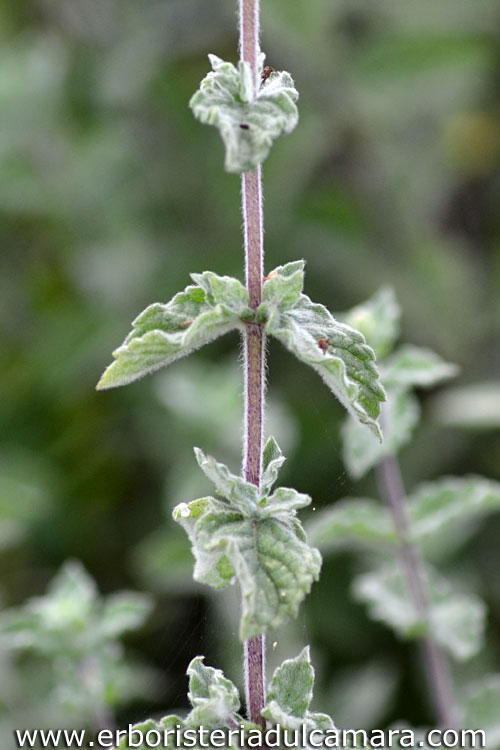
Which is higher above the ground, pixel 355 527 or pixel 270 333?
pixel 355 527

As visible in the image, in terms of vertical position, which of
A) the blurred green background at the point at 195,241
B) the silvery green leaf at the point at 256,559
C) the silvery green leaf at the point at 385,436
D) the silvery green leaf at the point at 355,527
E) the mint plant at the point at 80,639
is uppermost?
the blurred green background at the point at 195,241

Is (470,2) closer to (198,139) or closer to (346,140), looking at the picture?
(346,140)

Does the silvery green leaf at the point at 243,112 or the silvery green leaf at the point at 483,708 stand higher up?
the silvery green leaf at the point at 243,112

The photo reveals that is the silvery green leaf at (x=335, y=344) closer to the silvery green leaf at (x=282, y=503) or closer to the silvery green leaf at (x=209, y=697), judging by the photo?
the silvery green leaf at (x=282, y=503)

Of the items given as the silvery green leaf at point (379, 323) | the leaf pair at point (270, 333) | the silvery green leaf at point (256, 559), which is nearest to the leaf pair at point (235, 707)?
the silvery green leaf at point (256, 559)

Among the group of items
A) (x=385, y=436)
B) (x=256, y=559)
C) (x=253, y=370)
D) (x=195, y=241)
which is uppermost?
(x=195, y=241)

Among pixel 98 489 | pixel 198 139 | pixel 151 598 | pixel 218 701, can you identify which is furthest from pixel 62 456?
pixel 218 701

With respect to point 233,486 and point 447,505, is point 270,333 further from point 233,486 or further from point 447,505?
point 447,505

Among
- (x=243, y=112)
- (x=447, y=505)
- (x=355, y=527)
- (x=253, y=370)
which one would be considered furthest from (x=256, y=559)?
(x=447, y=505)
